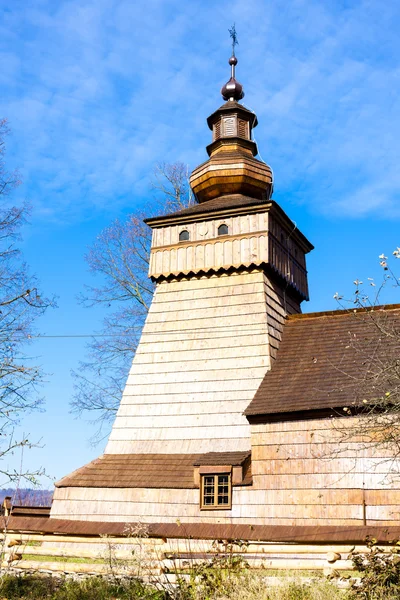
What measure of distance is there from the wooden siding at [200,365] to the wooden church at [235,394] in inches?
1.5

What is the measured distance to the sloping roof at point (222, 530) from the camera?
46.0 feet

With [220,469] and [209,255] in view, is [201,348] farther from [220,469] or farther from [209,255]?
[220,469]

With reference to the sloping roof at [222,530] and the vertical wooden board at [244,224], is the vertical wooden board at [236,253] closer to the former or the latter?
the vertical wooden board at [244,224]

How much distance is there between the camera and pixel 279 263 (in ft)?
70.6

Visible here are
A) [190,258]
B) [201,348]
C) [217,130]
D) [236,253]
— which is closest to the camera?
[201,348]

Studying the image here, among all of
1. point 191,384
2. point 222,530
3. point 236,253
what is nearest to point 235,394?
point 191,384

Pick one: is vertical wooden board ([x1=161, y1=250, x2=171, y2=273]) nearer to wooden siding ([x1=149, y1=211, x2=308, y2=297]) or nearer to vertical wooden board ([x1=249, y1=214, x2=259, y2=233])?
wooden siding ([x1=149, y1=211, x2=308, y2=297])

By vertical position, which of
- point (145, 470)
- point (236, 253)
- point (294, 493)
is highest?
point (236, 253)

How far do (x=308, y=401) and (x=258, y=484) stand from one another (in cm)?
250

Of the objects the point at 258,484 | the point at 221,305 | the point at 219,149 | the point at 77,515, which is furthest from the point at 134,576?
the point at 219,149

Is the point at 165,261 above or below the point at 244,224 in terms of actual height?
below

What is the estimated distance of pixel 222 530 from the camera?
50.8ft

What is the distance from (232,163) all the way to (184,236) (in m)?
3.63

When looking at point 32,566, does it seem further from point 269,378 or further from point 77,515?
point 269,378
